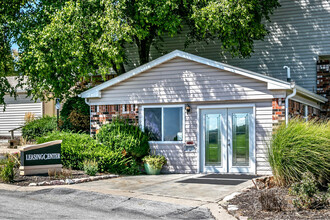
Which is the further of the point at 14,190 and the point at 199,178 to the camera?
the point at 199,178

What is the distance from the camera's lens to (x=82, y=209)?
8664mm

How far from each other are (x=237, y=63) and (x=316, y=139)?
992 centimetres

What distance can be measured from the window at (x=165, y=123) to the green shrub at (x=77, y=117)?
13.5ft

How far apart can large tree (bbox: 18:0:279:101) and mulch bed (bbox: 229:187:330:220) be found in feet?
24.9

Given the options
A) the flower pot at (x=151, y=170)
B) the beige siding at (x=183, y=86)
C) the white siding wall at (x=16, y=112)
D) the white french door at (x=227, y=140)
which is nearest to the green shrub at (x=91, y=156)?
the flower pot at (x=151, y=170)

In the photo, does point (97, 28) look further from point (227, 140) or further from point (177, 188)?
point (177, 188)

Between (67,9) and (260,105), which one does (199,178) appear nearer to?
(260,105)

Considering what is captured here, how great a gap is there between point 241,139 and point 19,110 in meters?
16.3

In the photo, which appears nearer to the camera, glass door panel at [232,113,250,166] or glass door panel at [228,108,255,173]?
glass door panel at [228,108,255,173]

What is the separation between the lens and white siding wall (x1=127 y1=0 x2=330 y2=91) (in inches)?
707

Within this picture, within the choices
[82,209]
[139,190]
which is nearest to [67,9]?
[139,190]

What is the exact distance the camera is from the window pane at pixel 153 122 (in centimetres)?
1512

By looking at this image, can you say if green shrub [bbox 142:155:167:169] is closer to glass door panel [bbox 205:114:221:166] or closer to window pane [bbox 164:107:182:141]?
window pane [bbox 164:107:182:141]

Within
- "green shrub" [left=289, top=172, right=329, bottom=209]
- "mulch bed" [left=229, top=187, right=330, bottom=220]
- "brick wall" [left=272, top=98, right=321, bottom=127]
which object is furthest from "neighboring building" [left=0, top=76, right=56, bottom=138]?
"green shrub" [left=289, top=172, right=329, bottom=209]
